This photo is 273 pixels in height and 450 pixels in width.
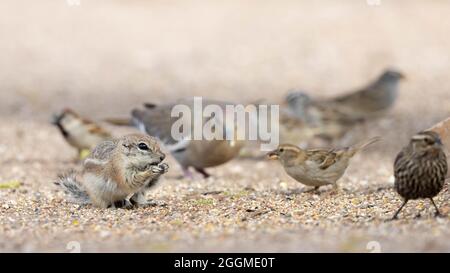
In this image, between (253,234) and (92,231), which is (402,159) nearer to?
(253,234)

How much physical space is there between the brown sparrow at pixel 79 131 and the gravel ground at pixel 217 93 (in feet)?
0.95

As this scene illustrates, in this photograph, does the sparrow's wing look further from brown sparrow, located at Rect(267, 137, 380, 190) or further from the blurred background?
the blurred background

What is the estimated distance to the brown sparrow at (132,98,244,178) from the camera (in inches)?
332

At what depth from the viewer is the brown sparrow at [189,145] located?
27.7ft

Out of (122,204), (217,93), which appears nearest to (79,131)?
(122,204)

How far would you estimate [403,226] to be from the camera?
530 cm

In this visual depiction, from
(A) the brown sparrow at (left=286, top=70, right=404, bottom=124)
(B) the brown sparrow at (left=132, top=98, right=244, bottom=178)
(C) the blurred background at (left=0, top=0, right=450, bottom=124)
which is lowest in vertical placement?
(B) the brown sparrow at (left=132, top=98, right=244, bottom=178)

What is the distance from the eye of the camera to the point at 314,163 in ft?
23.6

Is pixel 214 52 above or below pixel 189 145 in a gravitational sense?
above

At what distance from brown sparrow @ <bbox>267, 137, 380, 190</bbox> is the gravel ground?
0.50 feet

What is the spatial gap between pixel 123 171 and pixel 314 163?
1.85 metres

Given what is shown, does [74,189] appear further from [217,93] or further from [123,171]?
[217,93]

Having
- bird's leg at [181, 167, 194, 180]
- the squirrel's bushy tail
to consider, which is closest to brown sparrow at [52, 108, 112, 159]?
bird's leg at [181, 167, 194, 180]

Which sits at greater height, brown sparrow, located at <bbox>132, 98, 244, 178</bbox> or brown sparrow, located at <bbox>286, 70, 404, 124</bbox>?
brown sparrow, located at <bbox>286, 70, 404, 124</bbox>
